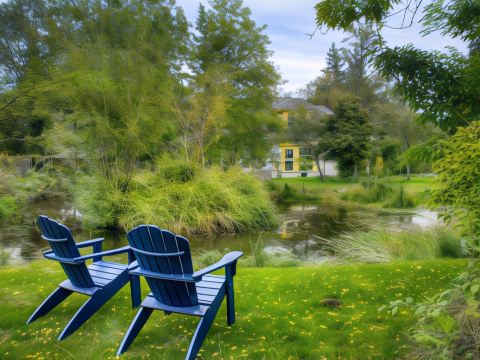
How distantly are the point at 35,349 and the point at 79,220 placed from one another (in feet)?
28.8

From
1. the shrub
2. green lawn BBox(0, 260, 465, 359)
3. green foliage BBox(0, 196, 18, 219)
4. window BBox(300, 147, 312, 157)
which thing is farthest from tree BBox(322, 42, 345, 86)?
green lawn BBox(0, 260, 465, 359)

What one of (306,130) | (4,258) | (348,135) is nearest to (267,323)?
(4,258)

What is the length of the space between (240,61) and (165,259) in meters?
16.5

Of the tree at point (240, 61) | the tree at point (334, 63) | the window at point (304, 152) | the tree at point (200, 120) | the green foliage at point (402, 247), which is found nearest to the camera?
the green foliage at point (402, 247)

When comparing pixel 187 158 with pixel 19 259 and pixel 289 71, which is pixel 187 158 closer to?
pixel 19 259

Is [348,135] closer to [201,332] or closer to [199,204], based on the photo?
[199,204]

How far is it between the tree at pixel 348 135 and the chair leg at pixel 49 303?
19.2m

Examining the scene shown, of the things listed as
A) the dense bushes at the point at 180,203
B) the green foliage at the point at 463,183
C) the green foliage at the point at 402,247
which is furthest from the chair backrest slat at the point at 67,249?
the dense bushes at the point at 180,203

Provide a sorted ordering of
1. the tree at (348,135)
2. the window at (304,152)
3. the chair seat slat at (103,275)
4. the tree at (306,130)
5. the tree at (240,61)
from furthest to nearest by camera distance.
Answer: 1. the window at (304,152)
2. the tree at (306,130)
3. the tree at (348,135)
4. the tree at (240,61)
5. the chair seat slat at (103,275)

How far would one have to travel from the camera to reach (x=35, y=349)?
2.58m

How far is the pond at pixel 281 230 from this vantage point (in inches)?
303

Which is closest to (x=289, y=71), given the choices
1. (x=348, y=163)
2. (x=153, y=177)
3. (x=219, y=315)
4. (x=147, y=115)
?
(x=348, y=163)

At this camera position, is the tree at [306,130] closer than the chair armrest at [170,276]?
No

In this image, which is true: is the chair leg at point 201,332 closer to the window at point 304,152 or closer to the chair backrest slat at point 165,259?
the chair backrest slat at point 165,259
